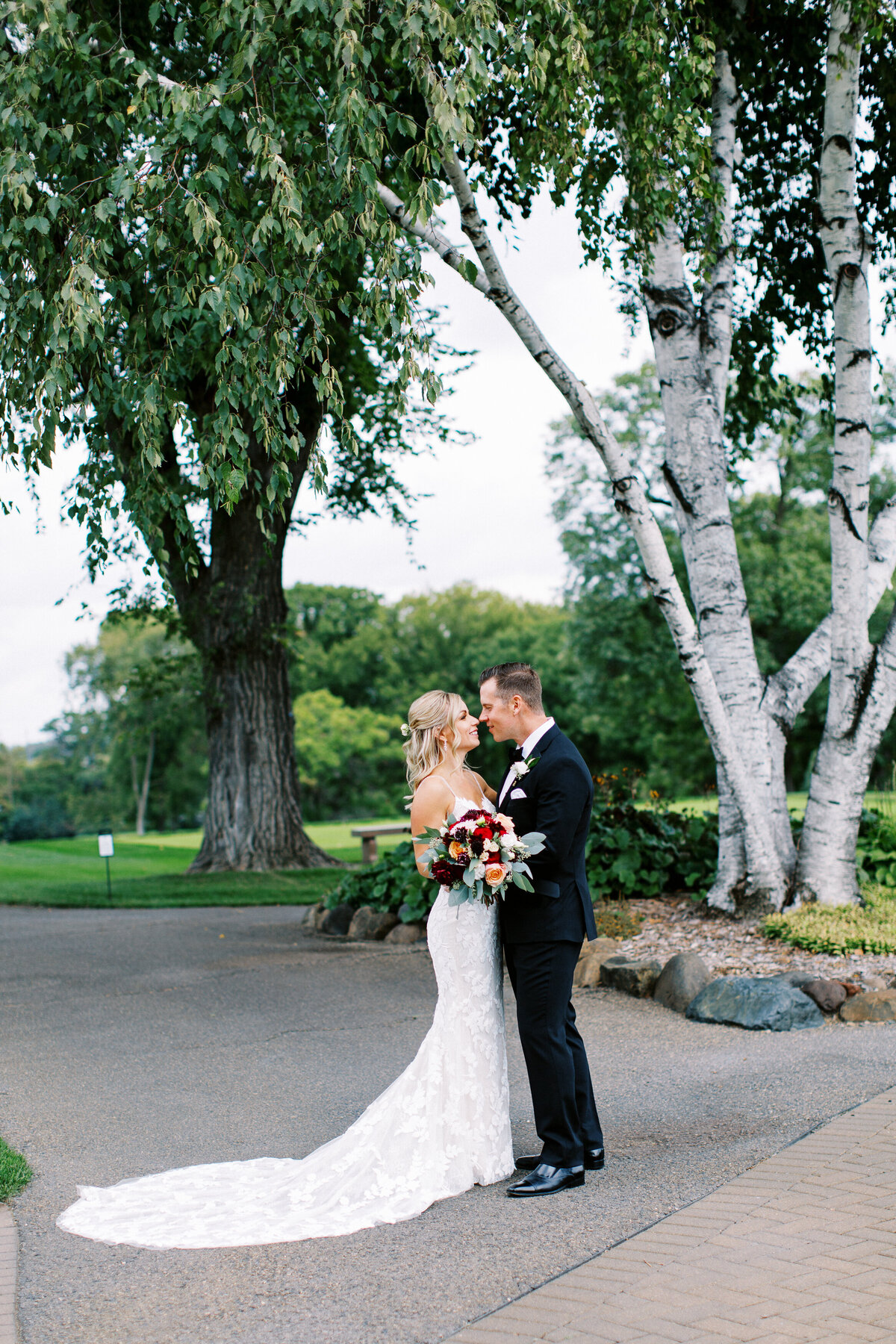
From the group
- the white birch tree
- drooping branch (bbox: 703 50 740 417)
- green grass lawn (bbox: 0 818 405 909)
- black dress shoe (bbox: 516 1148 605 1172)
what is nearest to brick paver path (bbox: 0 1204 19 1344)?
black dress shoe (bbox: 516 1148 605 1172)

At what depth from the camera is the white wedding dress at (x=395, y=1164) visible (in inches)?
165

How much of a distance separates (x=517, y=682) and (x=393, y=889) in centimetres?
659

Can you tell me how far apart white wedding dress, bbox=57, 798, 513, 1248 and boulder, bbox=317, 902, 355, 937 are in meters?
6.38

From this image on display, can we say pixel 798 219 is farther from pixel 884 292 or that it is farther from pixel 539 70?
pixel 539 70

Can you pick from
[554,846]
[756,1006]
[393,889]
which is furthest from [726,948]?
[554,846]

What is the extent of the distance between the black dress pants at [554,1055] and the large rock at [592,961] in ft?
11.8

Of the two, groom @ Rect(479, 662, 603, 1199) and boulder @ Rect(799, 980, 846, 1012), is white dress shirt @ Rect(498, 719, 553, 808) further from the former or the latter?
boulder @ Rect(799, 980, 846, 1012)

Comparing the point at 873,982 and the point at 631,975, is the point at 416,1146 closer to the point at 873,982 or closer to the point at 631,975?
the point at 631,975

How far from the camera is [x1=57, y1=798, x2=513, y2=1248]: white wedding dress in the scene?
13.8 feet

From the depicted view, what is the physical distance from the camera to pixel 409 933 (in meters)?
10.4

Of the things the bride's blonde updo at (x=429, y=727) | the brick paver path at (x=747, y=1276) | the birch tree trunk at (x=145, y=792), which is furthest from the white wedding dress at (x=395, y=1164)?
the birch tree trunk at (x=145, y=792)

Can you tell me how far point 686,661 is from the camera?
8906 millimetres

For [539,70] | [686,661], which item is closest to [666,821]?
[686,661]

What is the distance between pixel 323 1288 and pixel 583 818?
201cm
